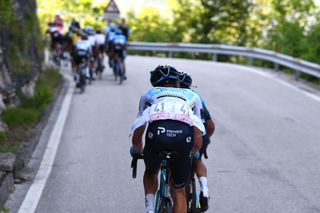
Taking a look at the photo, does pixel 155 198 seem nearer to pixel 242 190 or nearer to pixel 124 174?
pixel 242 190

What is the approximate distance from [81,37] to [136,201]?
36.0 ft

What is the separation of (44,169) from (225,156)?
2.74 metres

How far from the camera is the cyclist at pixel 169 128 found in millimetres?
5125

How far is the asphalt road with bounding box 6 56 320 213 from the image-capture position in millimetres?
7465

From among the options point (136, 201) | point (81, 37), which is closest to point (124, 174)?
point (136, 201)

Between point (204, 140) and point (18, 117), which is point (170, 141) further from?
point (18, 117)

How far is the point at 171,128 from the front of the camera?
5.11m

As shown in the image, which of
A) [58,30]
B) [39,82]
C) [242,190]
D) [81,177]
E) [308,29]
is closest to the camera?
[242,190]

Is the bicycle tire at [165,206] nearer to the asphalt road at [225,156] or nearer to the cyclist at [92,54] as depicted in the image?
the asphalt road at [225,156]

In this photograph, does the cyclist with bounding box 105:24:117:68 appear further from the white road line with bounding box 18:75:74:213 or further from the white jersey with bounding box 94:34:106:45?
the white road line with bounding box 18:75:74:213

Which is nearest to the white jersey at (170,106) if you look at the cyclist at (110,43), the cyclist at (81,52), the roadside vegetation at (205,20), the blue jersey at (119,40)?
the cyclist at (81,52)

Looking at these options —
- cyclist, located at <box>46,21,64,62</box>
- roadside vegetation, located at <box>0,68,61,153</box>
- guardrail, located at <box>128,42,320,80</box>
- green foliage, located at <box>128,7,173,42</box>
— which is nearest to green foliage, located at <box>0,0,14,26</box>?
roadside vegetation, located at <box>0,68,61,153</box>

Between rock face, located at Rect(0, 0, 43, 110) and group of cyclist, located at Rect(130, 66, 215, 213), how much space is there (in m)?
6.08

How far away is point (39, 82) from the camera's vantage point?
16.4 meters
